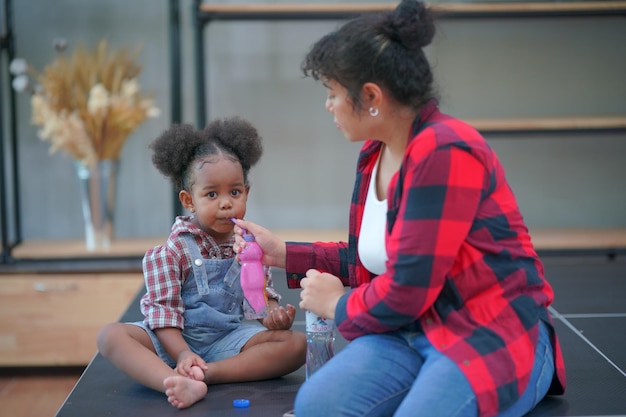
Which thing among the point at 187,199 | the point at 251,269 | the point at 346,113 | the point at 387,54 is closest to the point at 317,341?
the point at 251,269

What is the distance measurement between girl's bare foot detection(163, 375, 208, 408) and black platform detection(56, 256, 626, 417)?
2 centimetres

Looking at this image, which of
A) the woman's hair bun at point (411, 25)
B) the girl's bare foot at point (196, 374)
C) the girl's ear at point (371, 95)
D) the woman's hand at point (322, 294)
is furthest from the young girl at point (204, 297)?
the woman's hair bun at point (411, 25)

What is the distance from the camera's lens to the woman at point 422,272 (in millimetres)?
1420

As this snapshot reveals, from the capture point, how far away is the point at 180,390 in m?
1.73

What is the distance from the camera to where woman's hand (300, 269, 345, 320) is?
62.5 inches

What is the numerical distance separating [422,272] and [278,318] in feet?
1.99

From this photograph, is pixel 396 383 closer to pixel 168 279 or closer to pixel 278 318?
pixel 278 318

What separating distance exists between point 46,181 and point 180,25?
882 mm

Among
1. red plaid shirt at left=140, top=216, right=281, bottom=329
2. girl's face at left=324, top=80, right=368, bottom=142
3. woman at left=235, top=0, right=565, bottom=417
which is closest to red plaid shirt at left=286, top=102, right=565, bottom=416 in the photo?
woman at left=235, top=0, right=565, bottom=417

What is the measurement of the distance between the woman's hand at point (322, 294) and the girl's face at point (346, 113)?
0.28m

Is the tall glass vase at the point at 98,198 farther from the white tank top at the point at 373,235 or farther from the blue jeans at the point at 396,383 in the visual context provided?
the blue jeans at the point at 396,383

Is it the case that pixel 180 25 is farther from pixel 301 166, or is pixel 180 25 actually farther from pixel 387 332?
pixel 387 332

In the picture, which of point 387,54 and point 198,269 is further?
point 198,269

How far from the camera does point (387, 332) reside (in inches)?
63.3
